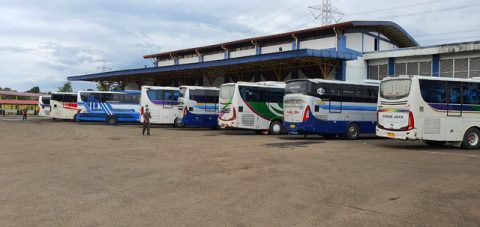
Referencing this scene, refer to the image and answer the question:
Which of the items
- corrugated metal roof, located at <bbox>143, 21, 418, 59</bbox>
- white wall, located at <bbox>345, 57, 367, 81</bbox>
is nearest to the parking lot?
white wall, located at <bbox>345, 57, 367, 81</bbox>

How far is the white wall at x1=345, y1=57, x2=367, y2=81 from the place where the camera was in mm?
30312

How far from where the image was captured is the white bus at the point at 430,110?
14.7m

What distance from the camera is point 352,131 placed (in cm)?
1997

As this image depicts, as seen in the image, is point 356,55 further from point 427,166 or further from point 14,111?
point 14,111

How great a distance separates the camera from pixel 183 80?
48.0 m

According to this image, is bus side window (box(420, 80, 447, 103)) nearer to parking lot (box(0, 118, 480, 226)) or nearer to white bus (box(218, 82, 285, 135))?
parking lot (box(0, 118, 480, 226))

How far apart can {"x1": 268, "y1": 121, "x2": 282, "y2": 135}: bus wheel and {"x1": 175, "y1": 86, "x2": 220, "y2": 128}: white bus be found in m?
5.84

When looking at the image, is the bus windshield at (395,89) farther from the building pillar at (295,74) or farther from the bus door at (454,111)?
the building pillar at (295,74)

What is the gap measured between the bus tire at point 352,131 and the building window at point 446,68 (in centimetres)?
1018

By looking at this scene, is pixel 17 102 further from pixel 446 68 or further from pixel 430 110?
pixel 430 110

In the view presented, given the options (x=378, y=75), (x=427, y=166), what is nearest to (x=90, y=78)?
(x=378, y=75)

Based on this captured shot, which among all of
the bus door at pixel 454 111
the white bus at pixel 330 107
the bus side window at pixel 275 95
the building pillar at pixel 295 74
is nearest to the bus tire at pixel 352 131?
the white bus at pixel 330 107

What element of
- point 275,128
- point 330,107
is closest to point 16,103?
point 275,128

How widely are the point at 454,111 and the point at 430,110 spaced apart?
3.78 ft
